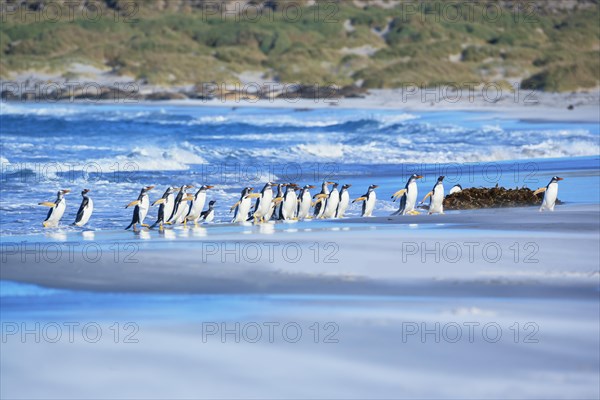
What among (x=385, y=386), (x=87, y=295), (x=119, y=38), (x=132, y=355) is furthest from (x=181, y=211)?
(x=119, y=38)

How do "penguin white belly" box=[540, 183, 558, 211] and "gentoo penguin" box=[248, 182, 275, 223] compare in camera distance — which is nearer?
"penguin white belly" box=[540, 183, 558, 211]

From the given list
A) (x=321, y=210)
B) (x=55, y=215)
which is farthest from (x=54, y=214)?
(x=321, y=210)

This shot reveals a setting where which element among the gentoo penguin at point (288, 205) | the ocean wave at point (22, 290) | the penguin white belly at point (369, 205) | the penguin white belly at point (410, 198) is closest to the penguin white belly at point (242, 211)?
the gentoo penguin at point (288, 205)

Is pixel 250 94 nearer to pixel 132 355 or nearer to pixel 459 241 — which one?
pixel 459 241

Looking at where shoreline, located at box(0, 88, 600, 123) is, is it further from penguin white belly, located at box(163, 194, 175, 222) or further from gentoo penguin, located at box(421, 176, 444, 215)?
penguin white belly, located at box(163, 194, 175, 222)

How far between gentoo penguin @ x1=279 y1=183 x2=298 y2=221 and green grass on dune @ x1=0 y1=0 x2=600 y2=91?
26886mm

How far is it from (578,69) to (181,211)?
1161 inches

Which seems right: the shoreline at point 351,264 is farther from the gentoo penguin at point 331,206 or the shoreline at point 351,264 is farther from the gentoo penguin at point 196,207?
the gentoo penguin at point 331,206

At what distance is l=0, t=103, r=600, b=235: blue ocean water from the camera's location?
14.2 m

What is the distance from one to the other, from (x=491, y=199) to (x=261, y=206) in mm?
2435

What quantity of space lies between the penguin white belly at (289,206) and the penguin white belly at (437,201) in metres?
1.39

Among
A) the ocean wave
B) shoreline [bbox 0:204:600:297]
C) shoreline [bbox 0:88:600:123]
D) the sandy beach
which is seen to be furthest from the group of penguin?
shoreline [bbox 0:88:600:123]

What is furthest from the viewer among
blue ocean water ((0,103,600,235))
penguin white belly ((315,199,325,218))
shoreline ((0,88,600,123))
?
shoreline ((0,88,600,123))

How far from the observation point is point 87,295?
6.57 metres
